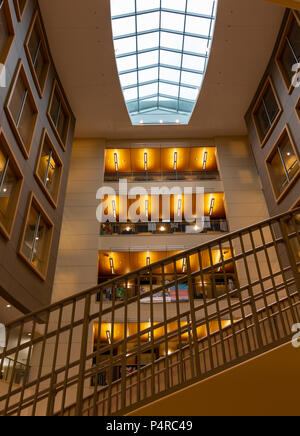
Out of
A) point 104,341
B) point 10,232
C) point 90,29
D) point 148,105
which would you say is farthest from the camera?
point 148,105

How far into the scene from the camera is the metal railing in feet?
10.5

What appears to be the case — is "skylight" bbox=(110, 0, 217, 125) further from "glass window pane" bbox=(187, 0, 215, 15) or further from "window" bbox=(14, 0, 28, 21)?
"window" bbox=(14, 0, 28, 21)

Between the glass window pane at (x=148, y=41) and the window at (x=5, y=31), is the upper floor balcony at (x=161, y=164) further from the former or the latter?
the window at (x=5, y=31)

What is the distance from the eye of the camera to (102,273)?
18.9m

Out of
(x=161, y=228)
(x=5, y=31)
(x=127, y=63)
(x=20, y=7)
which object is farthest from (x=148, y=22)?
(x=161, y=228)


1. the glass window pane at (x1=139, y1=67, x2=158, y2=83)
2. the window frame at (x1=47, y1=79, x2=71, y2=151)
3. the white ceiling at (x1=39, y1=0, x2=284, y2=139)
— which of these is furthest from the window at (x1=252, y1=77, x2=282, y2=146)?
the window frame at (x1=47, y1=79, x2=71, y2=151)

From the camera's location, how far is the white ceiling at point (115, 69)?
45.9 ft

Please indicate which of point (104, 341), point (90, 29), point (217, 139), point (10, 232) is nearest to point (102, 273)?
point (104, 341)

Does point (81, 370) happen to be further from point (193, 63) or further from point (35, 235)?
point (193, 63)

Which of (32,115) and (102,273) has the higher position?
(32,115)

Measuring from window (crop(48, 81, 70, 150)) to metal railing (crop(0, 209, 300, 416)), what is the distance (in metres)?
7.67

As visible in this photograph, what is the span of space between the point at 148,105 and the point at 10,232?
15496 millimetres

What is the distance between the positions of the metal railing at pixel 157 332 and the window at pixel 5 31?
25.7 ft
